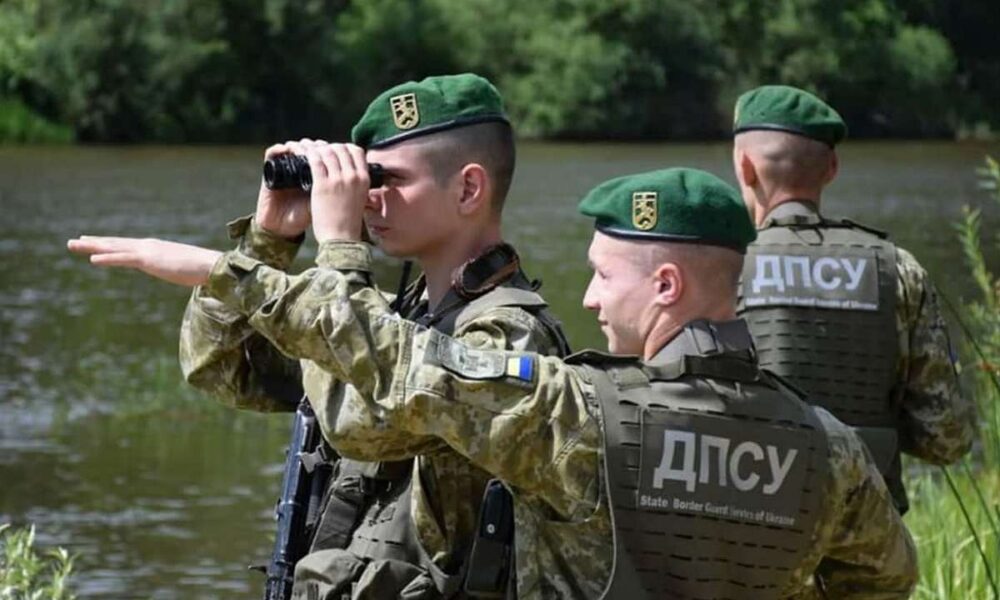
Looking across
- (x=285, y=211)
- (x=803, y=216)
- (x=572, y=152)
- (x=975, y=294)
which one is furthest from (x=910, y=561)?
(x=572, y=152)

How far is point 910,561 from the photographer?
3684 mm

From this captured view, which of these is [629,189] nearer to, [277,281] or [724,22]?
[277,281]

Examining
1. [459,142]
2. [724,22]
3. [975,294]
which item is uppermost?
[724,22]

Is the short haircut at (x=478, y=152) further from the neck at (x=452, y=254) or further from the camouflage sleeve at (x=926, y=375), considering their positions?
the camouflage sleeve at (x=926, y=375)

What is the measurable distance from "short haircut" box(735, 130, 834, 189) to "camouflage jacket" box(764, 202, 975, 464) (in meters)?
0.08

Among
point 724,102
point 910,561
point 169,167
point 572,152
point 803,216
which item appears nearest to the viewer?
point 910,561

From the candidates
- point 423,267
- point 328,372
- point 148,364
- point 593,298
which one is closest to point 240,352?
point 423,267

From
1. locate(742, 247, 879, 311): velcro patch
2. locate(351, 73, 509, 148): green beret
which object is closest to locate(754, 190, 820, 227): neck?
locate(742, 247, 879, 311): velcro patch

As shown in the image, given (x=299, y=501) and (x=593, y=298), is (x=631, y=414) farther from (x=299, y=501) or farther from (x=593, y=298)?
(x=299, y=501)

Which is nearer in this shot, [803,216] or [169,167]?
[803,216]

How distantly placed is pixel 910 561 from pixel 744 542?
1.33 feet

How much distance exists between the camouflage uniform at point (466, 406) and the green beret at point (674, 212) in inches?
11.8

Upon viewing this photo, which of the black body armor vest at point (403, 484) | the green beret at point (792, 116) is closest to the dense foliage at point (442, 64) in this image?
the green beret at point (792, 116)

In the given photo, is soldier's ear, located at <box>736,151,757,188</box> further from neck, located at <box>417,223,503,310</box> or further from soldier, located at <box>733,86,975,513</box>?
neck, located at <box>417,223,503,310</box>
